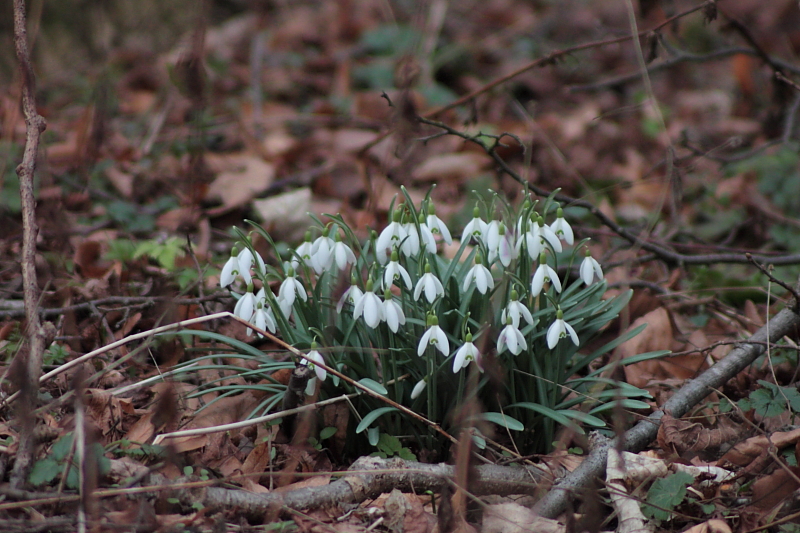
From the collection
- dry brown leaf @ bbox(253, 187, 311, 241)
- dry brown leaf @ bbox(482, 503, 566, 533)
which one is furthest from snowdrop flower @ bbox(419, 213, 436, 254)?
dry brown leaf @ bbox(253, 187, 311, 241)

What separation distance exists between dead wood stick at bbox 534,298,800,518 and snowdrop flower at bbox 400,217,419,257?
0.73 meters

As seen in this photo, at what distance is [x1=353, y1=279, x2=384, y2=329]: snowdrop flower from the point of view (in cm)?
171

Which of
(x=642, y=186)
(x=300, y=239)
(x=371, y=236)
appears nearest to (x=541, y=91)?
(x=642, y=186)

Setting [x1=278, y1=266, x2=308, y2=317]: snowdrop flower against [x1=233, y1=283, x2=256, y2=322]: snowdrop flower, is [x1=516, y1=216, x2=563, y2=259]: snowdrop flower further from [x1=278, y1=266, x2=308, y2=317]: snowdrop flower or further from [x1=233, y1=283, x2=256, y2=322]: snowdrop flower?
[x1=233, y1=283, x2=256, y2=322]: snowdrop flower

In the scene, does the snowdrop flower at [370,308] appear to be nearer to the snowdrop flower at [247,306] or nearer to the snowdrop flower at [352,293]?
the snowdrop flower at [352,293]

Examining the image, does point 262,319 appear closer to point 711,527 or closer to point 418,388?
point 418,388

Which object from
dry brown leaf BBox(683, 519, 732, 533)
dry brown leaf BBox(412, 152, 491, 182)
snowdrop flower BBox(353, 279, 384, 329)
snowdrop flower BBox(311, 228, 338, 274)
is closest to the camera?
dry brown leaf BBox(683, 519, 732, 533)

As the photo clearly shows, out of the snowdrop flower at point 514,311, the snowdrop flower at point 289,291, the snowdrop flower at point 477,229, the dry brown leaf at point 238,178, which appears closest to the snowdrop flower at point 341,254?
the snowdrop flower at point 289,291

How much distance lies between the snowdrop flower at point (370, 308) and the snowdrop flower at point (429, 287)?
113 millimetres

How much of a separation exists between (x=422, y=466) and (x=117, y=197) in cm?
260

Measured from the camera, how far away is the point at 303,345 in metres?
1.97

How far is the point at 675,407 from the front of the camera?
6.61ft

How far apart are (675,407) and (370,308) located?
3.25ft

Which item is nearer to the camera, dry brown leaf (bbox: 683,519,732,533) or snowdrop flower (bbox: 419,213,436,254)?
dry brown leaf (bbox: 683,519,732,533)
